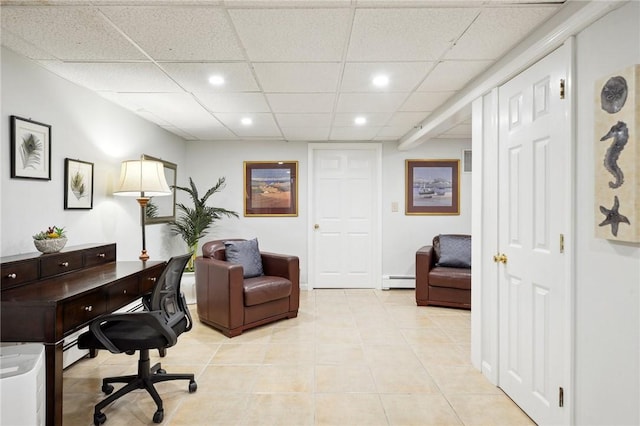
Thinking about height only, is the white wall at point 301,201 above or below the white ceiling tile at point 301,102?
below

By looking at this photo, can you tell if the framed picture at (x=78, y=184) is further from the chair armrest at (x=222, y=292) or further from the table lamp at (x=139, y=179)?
the chair armrest at (x=222, y=292)

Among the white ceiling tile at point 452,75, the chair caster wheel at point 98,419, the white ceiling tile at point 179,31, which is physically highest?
the white ceiling tile at point 452,75

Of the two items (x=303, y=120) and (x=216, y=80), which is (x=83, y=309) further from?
(x=303, y=120)

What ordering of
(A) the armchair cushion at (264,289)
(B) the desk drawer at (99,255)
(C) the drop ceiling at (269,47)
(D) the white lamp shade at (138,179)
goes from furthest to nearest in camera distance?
(A) the armchair cushion at (264,289), (D) the white lamp shade at (138,179), (B) the desk drawer at (99,255), (C) the drop ceiling at (269,47)

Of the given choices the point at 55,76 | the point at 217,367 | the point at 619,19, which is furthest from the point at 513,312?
the point at 55,76

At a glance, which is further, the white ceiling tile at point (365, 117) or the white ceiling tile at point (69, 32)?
the white ceiling tile at point (365, 117)

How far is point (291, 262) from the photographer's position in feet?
13.1

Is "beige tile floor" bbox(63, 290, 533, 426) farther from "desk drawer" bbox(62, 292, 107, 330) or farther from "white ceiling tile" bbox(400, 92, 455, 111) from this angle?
"white ceiling tile" bbox(400, 92, 455, 111)

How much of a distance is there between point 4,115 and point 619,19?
335 cm

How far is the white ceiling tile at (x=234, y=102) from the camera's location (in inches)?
123

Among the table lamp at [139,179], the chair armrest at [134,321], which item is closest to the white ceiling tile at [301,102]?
the table lamp at [139,179]

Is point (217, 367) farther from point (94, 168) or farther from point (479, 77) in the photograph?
point (479, 77)

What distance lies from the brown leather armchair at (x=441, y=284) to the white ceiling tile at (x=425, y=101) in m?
1.93

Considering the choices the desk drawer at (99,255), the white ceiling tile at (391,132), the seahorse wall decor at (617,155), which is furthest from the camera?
the white ceiling tile at (391,132)
